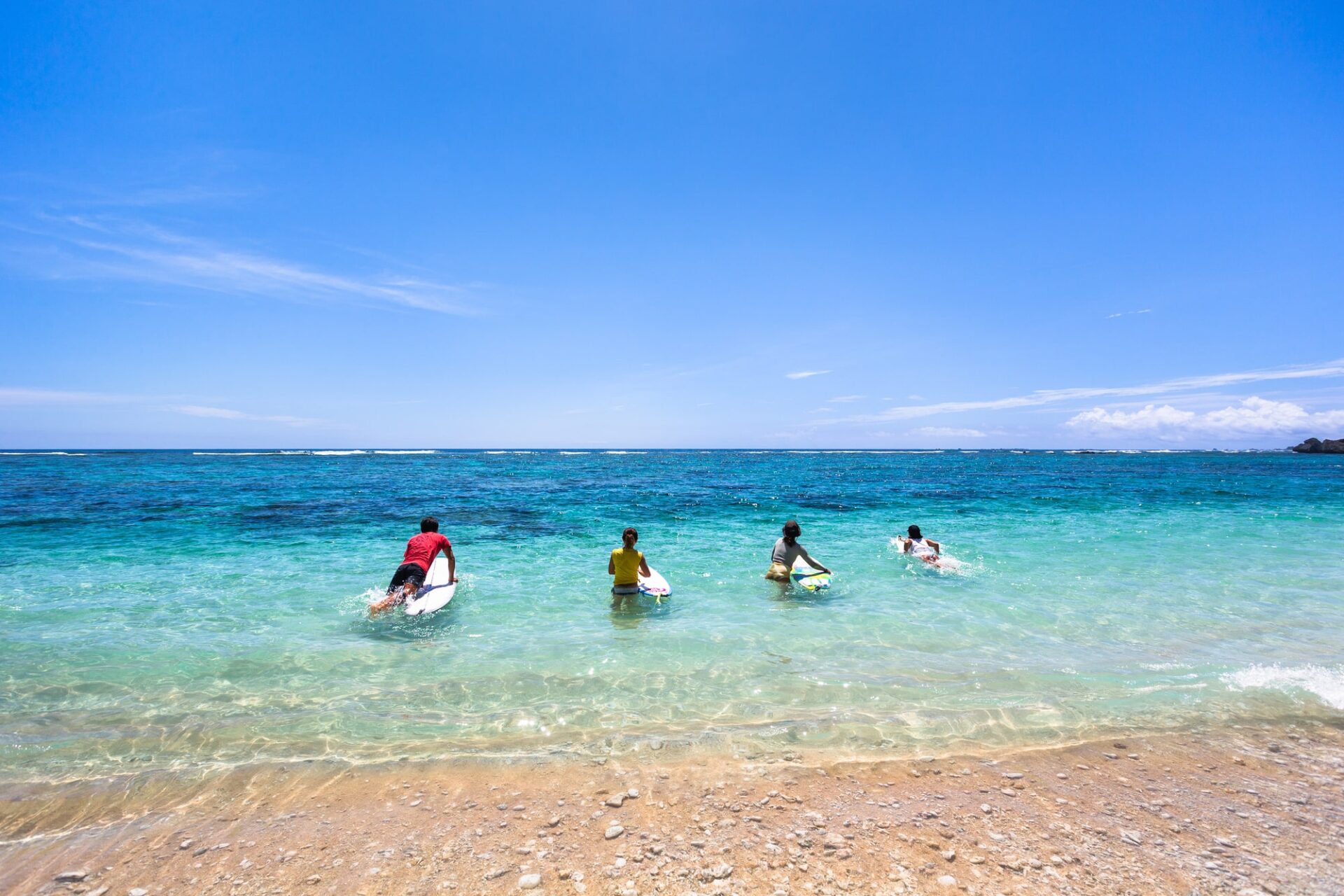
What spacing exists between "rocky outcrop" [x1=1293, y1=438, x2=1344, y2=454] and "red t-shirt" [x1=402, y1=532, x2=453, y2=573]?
193569 mm

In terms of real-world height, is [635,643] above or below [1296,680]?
below

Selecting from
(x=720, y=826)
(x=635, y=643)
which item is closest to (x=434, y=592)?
(x=635, y=643)

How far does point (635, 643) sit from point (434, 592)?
4.20 metres

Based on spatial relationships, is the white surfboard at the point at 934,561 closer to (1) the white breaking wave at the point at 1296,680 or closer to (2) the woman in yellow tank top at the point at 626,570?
(1) the white breaking wave at the point at 1296,680

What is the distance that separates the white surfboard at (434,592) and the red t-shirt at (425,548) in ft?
0.50

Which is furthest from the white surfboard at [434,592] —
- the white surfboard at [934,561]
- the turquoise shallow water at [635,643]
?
the white surfboard at [934,561]

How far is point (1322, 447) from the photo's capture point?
133000mm

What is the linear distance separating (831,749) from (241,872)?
15.8 ft

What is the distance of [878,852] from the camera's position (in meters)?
4.10

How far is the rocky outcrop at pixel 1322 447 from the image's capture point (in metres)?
130

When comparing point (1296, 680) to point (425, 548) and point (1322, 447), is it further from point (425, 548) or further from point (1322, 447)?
point (1322, 447)

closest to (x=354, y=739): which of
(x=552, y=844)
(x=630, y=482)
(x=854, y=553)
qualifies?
(x=552, y=844)

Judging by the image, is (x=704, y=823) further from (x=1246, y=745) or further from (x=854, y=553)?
(x=854, y=553)

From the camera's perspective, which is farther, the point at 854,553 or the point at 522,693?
the point at 854,553
